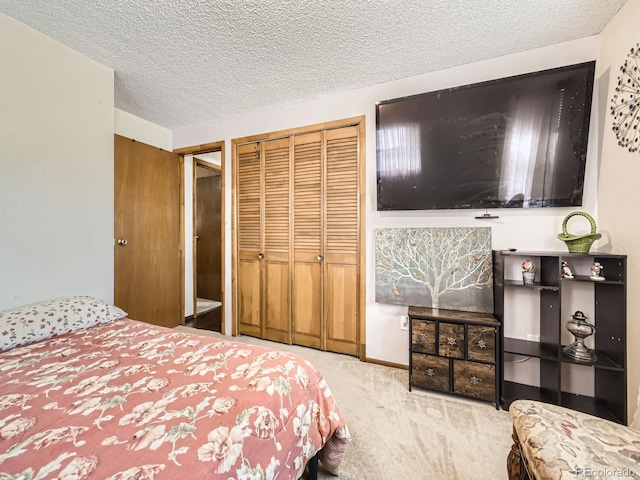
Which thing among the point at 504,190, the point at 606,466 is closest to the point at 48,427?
the point at 606,466

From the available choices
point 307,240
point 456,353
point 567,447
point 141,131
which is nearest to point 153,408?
point 567,447

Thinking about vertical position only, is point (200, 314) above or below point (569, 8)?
below

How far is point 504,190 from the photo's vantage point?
194 cm

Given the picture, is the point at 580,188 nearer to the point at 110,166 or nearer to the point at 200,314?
the point at 110,166

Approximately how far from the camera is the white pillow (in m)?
1.46

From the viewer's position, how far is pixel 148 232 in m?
2.99

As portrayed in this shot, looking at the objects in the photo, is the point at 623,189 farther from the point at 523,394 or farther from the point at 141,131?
the point at 141,131

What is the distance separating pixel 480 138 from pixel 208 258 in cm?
446

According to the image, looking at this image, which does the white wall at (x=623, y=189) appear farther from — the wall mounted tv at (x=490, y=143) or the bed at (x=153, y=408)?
the bed at (x=153, y=408)

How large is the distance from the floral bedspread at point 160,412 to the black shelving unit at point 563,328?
4.72 ft

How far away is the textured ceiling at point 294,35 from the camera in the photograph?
5.19 feet

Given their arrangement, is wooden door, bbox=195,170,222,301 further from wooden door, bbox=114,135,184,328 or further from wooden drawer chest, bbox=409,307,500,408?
wooden drawer chest, bbox=409,307,500,408

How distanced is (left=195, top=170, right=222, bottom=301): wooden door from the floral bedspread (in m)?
3.35

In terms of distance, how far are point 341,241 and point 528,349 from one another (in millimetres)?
1610
